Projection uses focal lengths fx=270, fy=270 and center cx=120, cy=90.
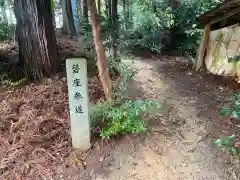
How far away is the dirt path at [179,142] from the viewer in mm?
3715

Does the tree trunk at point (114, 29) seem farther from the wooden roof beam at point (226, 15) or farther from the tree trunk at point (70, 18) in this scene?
the tree trunk at point (70, 18)

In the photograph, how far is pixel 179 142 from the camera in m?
4.24

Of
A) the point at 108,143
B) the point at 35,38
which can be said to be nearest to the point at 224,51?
the point at 108,143

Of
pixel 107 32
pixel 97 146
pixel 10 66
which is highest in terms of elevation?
pixel 107 32

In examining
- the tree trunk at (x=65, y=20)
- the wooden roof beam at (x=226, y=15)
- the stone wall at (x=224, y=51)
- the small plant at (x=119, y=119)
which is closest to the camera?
the small plant at (x=119, y=119)

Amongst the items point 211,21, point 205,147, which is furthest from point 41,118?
point 211,21

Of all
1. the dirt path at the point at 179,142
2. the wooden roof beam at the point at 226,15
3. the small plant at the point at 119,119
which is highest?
the wooden roof beam at the point at 226,15

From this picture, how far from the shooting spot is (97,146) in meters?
4.09

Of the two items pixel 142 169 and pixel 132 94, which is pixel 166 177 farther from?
pixel 132 94

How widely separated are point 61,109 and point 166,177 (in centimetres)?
222

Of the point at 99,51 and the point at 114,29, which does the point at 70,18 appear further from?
the point at 99,51

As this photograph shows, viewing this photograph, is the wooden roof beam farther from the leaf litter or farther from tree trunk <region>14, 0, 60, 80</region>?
tree trunk <region>14, 0, 60, 80</region>

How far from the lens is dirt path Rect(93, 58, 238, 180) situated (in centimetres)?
371

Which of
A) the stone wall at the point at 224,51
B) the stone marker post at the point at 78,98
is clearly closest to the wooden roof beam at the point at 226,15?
the stone wall at the point at 224,51
